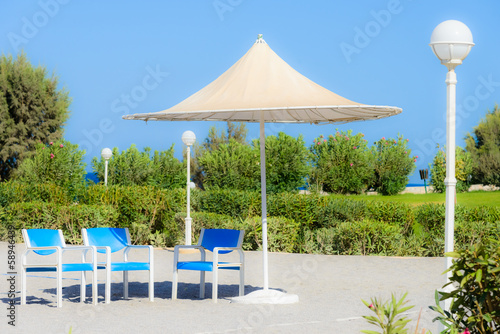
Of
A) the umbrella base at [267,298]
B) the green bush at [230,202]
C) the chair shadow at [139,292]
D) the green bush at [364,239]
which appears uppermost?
the green bush at [230,202]

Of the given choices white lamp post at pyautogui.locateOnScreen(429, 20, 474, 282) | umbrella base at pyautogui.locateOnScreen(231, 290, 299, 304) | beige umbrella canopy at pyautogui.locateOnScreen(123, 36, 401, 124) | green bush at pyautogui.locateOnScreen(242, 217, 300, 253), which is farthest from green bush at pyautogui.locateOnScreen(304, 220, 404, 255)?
white lamp post at pyautogui.locateOnScreen(429, 20, 474, 282)

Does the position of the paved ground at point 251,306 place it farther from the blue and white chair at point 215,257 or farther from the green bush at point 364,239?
the green bush at point 364,239

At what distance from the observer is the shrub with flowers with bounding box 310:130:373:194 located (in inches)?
1066

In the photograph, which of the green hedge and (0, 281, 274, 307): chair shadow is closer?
(0, 281, 274, 307): chair shadow

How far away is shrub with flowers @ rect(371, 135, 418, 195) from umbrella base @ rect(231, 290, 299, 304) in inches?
852

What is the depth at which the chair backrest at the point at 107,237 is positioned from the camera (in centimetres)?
771

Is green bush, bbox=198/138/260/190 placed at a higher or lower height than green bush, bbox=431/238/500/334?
higher

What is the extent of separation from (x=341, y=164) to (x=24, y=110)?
1362cm

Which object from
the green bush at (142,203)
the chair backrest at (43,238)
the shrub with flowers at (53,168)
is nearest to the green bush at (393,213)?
the green bush at (142,203)

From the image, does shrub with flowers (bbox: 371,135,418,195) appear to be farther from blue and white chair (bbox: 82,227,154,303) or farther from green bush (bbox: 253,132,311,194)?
blue and white chair (bbox: 82,227,154,303)

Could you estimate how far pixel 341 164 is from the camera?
2709 centimetres

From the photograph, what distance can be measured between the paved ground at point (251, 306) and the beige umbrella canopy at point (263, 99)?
64cm

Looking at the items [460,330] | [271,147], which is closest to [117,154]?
[271,147]

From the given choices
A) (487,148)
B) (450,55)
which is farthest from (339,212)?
(487,148)
